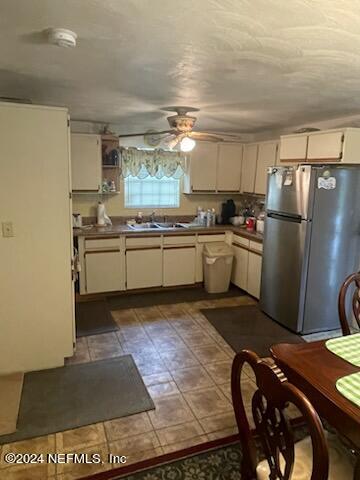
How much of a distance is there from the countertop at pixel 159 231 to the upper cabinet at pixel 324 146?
3.69 feet

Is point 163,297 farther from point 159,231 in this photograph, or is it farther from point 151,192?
point 151,192

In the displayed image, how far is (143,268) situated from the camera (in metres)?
4.58

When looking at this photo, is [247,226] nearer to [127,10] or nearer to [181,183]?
[181,183]

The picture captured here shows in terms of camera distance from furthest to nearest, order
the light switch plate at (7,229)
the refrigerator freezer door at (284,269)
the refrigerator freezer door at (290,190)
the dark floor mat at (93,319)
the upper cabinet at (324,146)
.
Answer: the dark floor mat at (93,319)
the refrigerator freezer door at (284,269)
the refrigerator freezer door at (290,190)
the upper cabinet at (324,146)
the light switch plate at (7,229)

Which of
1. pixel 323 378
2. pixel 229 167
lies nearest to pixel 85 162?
pixel 229 167

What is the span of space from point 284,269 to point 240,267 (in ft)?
3.84

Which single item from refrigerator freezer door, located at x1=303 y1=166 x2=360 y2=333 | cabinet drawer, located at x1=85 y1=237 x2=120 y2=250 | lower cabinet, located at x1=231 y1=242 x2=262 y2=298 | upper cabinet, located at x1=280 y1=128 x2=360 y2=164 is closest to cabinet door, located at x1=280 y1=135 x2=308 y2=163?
upper cabinet, located at x1=280 y1=128 x2=360 y2=164

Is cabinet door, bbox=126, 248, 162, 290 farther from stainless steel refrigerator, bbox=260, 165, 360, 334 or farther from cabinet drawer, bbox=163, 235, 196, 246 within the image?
stainless steel refrigerator, bbox=260, 165, 360, 334

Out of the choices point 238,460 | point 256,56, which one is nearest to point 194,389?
point 238,460

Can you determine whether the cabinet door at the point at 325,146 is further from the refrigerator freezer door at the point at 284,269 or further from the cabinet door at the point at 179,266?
the cabinet door at the point at 179,266

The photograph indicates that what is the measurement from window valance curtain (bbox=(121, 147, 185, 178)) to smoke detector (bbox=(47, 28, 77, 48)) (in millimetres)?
3123

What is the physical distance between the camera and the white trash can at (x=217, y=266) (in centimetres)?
469

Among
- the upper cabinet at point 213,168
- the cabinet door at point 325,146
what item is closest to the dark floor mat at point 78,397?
the cabinet door at point 325,146

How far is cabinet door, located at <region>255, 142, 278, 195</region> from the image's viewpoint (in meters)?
4.51
